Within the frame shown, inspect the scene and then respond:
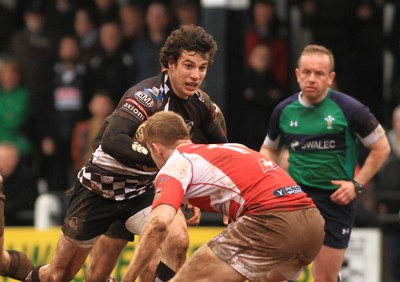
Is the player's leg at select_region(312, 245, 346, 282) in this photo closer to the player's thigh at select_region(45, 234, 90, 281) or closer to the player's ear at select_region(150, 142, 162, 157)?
the player's thigh at select_region(45, 234, 90, 281)

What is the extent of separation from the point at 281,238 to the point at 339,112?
255 centimetres

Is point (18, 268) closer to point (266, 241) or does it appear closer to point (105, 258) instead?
point (105, 258)

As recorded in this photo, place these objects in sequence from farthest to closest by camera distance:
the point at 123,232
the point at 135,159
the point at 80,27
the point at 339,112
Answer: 1. the point at 80,27
2. the point at 339,112
3. the point at 123,232
4. the point at 135,159

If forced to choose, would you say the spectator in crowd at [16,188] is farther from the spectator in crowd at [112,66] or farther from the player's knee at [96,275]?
the player's knee at [96,275]

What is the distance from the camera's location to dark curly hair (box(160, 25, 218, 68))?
869cm

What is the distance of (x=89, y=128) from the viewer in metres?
14.6

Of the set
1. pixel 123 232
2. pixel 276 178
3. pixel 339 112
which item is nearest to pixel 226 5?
pixel 339 112

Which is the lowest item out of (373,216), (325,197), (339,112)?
(373,216)

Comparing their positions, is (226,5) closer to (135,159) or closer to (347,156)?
(347,156)

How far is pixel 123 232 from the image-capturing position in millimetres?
9242

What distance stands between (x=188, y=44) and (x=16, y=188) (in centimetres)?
597

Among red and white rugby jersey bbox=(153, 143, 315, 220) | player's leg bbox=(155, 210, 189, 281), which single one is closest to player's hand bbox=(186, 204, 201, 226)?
player's leg bbox=(155, 210, 189, 281)

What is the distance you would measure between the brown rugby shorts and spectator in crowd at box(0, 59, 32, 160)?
25.2ft

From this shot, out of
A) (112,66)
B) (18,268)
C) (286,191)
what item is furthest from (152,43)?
(286,191)
